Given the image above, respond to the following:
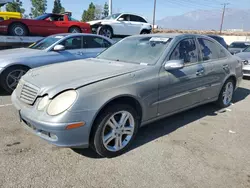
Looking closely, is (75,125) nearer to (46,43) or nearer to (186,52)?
(186,52)

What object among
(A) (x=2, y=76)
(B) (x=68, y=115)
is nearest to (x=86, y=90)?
(B) (x=68, y=115)

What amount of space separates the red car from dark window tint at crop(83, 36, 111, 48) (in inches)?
172

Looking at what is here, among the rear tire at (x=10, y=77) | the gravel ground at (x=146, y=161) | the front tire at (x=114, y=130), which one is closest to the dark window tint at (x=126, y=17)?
the rear tire at (x=10, y=77)

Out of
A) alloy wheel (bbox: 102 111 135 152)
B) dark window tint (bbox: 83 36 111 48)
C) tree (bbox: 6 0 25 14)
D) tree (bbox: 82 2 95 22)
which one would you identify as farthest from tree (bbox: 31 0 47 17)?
alloy wheel (bbox: 102 111 135 152)

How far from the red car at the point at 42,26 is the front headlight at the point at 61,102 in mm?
8491

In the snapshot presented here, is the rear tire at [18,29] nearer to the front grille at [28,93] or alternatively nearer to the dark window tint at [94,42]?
the dark window tint at [94,42]

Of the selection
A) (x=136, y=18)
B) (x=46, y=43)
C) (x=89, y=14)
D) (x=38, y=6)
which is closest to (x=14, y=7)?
(x=38, y=6)

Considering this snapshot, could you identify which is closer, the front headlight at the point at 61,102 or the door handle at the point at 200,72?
the front headlight at the point at 61,102

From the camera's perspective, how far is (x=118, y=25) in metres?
12.3

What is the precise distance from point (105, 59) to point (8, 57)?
2.89 metres

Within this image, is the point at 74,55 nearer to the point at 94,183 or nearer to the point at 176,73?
the point at 176,73

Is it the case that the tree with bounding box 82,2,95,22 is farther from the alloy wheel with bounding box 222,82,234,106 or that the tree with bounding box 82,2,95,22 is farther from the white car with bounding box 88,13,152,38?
the alloy wheel with bounding box 222,82,234,106

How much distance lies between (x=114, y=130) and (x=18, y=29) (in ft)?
28.7

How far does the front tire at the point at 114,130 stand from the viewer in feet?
8.87
